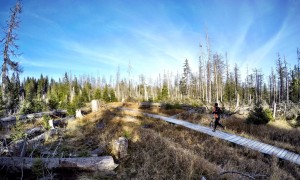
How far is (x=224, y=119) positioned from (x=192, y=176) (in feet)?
38.4

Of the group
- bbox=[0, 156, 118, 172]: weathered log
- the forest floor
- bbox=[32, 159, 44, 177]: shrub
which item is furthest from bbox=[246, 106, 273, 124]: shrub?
bbox=[32, 159, 44, 177]: shrub

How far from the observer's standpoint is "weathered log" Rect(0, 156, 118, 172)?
564cm

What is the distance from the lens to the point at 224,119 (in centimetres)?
1597

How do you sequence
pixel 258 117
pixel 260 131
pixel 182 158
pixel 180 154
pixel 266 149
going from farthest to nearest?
pixel 258 117
pixel 260 131
pixel 266 149
pixel 180 154
pixel 182 158

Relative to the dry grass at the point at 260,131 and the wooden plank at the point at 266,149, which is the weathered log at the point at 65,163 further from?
the dry grass at the point at 260,131

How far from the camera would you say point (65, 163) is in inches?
232

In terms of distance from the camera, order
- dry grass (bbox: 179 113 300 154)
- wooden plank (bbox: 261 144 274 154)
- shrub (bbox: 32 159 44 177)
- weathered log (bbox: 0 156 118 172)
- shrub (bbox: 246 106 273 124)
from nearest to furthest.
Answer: shrub (bbox: 32 159 44 177) < weathered log (bbox: 0 156 118 172) < wooden plank (bbox: 261 144 274 154) < dry grass (bbox: 179 113 300 154) < shrub (bbox: 246 106 273 124)

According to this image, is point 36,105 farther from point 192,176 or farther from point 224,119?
point 192,176

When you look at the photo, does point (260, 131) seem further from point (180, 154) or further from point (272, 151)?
point (180, 154)

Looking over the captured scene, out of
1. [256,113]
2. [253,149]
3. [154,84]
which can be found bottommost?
[253,149]

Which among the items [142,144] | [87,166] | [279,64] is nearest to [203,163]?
[142,144]

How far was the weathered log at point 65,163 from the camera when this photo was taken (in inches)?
222

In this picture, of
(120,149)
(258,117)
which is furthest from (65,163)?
(258,117)

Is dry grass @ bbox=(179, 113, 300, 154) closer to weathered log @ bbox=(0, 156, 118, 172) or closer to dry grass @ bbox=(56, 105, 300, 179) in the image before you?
dry grass @ bbox=(56, 105, 300, 179)
